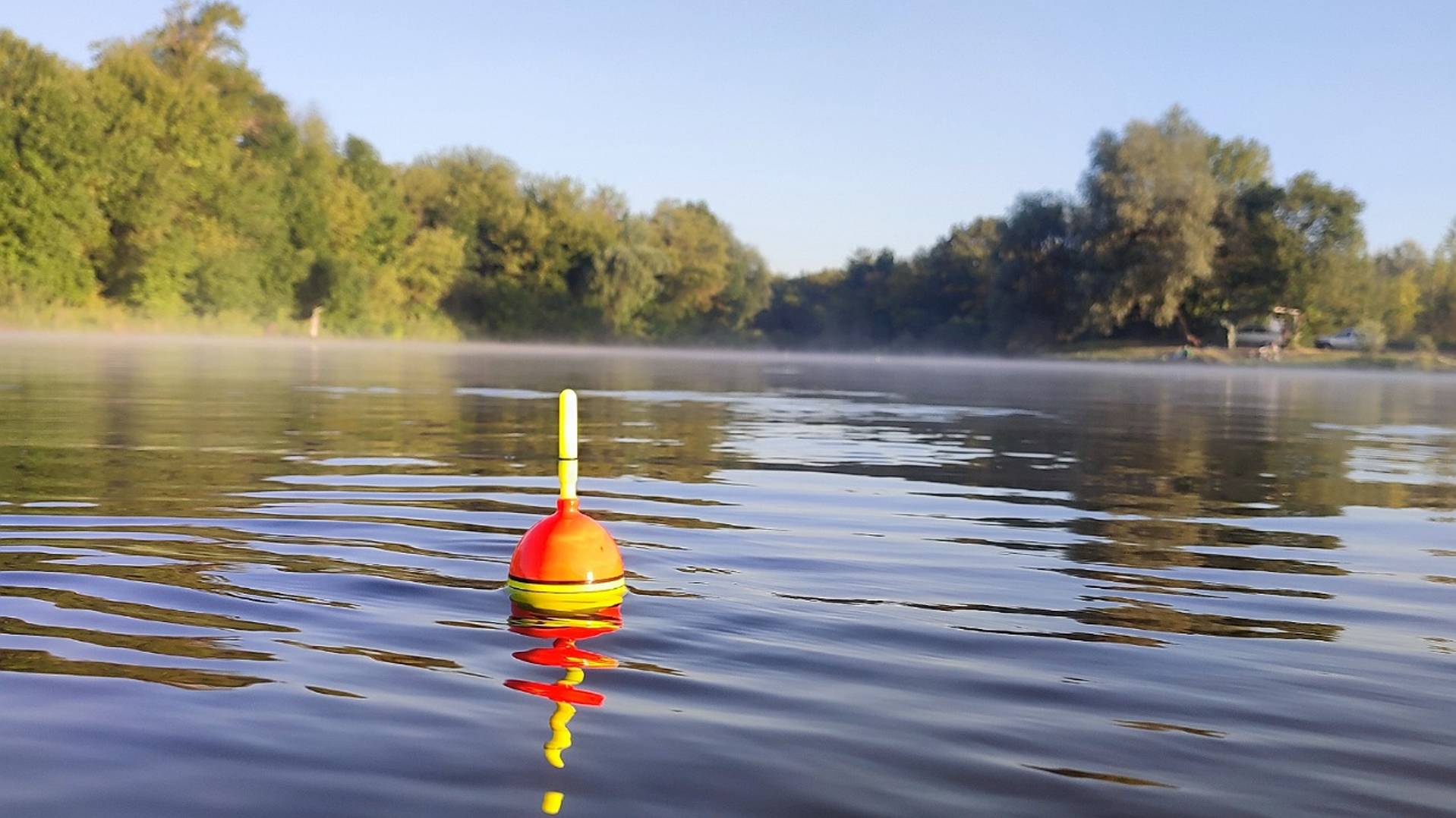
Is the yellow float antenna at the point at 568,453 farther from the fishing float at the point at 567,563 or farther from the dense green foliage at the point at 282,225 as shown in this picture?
the dense green foliage at the point at 282,225

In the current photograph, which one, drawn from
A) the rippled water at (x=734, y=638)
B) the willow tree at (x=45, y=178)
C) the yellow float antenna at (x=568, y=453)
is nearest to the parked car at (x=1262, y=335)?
the willow tree at (x=45, y=178)

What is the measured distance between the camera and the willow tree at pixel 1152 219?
7781 centimetres

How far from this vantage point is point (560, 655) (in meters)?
4.79

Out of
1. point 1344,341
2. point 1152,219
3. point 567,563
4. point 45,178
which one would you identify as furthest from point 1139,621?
point 1344,341

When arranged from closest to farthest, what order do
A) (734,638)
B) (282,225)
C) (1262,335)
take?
(734,638) → (1262,335) → (282,225)

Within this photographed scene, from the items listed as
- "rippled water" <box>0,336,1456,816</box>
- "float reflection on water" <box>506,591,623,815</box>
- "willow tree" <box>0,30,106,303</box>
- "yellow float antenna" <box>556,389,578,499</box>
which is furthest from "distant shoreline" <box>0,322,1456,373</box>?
"float reflection on water" <box>506,591,623,815</box>

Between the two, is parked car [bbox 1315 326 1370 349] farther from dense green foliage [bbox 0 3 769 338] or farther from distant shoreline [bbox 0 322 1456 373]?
dense green foliage [bbox 0 3 769 338]

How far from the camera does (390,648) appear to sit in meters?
4.78

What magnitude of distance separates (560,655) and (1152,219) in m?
79.4

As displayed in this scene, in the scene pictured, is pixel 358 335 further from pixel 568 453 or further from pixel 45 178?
pixel 568 453

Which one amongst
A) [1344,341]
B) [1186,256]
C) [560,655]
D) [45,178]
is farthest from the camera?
[1344,341]

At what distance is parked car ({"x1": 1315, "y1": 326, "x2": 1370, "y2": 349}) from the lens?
79500mm

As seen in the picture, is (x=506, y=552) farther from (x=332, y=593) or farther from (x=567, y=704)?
(x=567, y=704)

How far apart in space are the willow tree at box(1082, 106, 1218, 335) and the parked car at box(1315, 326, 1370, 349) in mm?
9149
